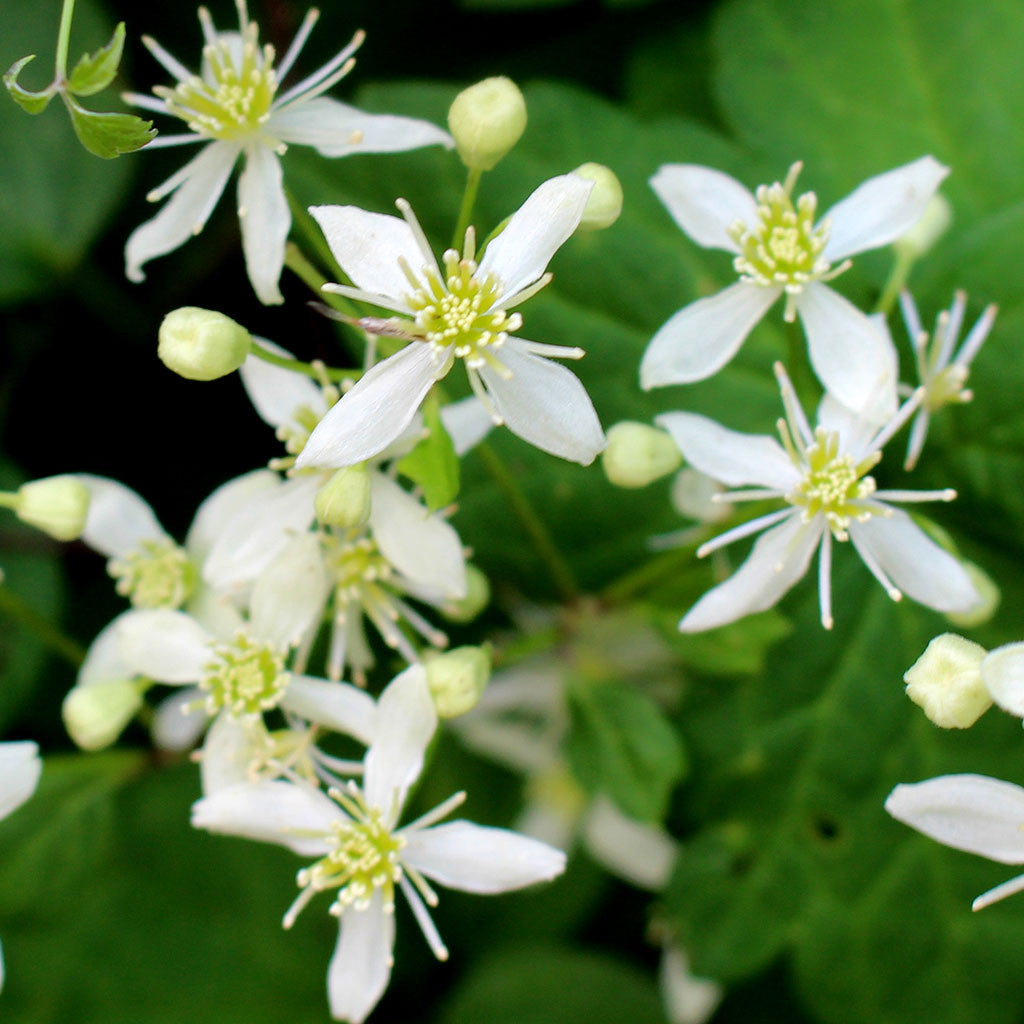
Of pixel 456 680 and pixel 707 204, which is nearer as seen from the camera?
pixel 456 680

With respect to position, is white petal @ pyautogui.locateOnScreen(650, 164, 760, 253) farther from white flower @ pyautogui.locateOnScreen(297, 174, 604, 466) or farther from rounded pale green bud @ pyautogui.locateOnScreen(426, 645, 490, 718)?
rounded pale green bud @ pyautogui.locateOnScreen(426, 645, 490, 718)

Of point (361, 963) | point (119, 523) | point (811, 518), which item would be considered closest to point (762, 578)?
point (811, 518)

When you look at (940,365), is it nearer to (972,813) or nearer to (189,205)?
(972,813)

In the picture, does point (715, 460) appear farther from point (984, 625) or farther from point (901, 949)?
point (901, 949)

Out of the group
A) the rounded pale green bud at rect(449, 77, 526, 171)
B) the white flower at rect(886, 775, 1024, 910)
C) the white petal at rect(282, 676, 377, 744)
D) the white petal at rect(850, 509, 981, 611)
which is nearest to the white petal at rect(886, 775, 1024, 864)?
the white flower at rect(886, 775, 1024, 910)

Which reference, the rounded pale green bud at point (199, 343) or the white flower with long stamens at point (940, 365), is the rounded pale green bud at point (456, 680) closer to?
the rounded pale green bud at point (199, 343)
